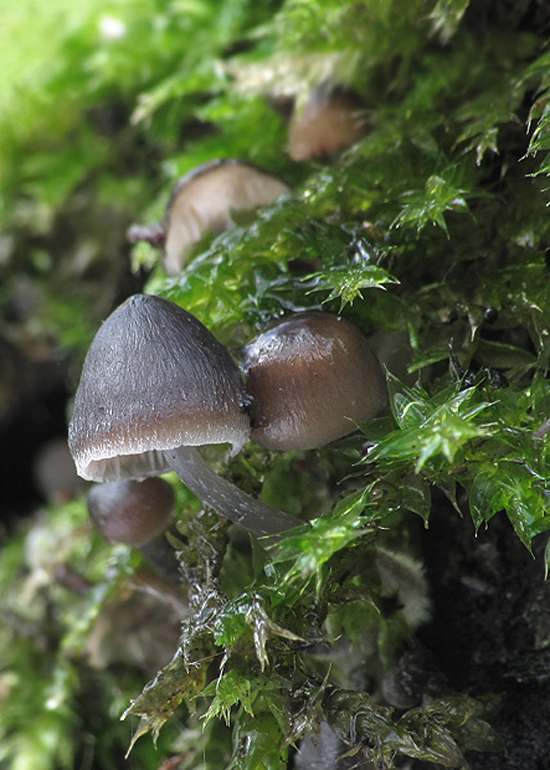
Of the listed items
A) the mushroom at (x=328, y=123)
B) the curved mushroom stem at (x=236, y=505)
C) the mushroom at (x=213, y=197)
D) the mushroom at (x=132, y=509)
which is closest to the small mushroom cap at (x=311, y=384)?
the curved mushroom stem at (x=236, y=505)

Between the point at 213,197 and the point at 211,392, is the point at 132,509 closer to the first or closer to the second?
the point at 211,392

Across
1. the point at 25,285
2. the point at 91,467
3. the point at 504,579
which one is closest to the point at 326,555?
the point at 504,579

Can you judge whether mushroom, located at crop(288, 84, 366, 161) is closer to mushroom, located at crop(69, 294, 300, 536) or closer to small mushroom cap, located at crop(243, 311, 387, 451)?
small mushroom cap, located at crop(243, 311, 387, 451)

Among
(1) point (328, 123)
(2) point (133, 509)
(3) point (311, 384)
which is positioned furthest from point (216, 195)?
(2) point (133, 509)

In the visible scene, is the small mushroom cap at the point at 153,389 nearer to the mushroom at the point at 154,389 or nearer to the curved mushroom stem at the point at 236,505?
the mushroom at the point at 154,389

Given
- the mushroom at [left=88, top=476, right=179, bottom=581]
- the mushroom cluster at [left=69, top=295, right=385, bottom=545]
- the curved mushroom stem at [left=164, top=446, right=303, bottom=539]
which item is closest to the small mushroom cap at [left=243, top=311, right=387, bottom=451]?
the mushroom cluster at [left=69, top=295, right=385, bottom=545]

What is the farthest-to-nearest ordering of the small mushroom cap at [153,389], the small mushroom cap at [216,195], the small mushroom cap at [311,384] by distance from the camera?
the small mushroom cap at [216,195]
the small mushroom cap at [311,384]
the small mushroom cap at [153,389]
